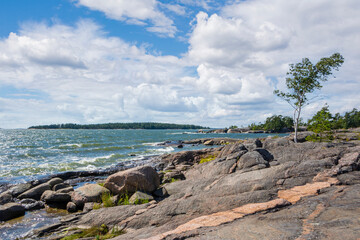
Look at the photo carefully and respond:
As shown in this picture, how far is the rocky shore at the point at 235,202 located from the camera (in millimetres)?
6363

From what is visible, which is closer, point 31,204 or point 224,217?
point 224,217

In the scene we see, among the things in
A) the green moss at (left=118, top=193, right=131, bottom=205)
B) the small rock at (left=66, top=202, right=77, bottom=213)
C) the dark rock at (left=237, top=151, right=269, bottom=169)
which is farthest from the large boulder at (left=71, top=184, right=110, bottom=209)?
the dark rock at (left=237, top=151, right=269, bottom=169)

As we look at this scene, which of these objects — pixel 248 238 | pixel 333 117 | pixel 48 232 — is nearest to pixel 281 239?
pixel 248 238

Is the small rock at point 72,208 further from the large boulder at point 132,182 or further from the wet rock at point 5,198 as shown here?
the wet rock at point 5,198

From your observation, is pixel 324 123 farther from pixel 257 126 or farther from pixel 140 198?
pixel 257 126

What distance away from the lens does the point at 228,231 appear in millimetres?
6289

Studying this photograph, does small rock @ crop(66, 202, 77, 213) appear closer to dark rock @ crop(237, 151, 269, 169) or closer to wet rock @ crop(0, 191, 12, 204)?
wet rock @ crop(0, 191, 12, 204)

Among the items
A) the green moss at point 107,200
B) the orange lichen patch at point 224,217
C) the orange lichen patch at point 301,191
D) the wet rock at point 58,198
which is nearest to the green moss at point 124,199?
the green moss at point 107,200

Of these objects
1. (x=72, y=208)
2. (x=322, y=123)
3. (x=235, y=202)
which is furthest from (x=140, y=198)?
Answer: (x=322, y=123)

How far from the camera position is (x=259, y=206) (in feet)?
25.5

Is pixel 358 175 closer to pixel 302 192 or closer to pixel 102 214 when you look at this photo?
pixel 302 192

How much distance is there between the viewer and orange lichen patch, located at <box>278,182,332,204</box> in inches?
326

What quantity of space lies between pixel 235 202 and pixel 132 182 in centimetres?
708

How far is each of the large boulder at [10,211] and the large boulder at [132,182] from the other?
503cm
